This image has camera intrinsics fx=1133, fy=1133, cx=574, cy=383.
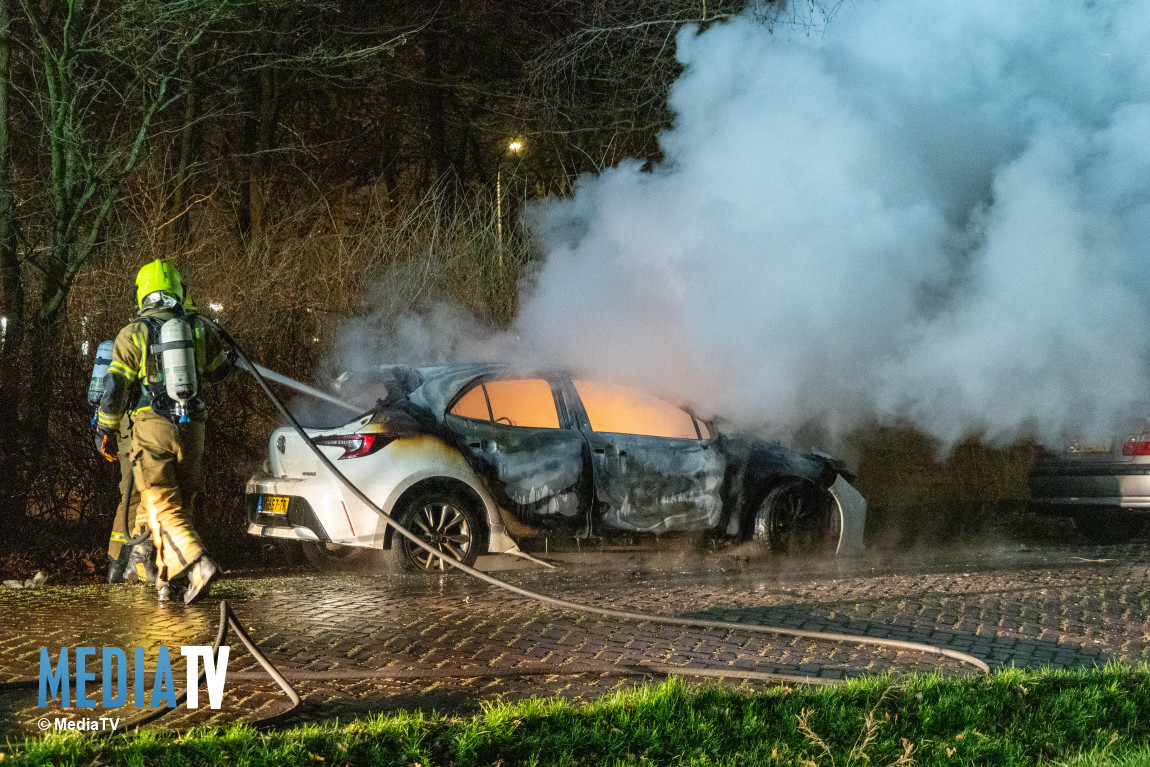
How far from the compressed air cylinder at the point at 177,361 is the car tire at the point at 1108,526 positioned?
8355 millimetres

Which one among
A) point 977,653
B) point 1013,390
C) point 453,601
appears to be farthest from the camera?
point 1013,390

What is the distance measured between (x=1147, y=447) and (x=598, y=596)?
5710 mm

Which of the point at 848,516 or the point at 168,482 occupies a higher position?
the point at 168,482

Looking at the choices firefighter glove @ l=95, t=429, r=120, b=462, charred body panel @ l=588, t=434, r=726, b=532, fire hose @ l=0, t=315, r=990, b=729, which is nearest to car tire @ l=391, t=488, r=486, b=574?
charred body panel @ l=588, t=434, r=726, b=532

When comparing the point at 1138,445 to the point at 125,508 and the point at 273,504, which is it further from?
the point at 125,508

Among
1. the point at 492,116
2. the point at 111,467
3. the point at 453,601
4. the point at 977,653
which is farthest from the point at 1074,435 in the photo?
the point at 492,116

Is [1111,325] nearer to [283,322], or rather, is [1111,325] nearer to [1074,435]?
[1074,435]

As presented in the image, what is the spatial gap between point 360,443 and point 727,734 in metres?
4.21

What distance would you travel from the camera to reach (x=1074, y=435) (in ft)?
33.9

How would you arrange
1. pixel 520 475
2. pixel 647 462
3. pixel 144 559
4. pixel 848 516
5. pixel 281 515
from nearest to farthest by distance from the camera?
1. pixel 144 559
2. pixel 281 515
3. pixel 520 475
4. pixel 647 462
5. pixel 848 516

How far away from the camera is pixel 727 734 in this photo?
4.05 meters

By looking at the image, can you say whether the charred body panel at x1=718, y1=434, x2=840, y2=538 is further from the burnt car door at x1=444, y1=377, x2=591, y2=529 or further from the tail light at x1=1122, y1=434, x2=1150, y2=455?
the tail light at x1=1122, y1=434, x2=1150, y2=455

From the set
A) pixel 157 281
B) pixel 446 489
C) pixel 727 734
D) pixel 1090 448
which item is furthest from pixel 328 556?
pixel 1090 448

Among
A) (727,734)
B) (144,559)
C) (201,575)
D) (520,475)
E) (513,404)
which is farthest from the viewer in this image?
(513,404)
